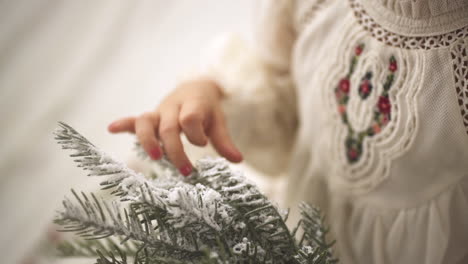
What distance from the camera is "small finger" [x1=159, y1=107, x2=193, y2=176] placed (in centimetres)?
34

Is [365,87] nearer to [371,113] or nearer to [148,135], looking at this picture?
[371,113]

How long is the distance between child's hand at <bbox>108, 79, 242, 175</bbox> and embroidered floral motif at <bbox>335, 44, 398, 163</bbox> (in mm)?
140

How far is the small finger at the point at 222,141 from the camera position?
40 cm

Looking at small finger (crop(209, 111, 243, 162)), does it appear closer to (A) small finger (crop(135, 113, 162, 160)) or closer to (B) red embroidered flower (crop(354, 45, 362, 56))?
(A) small finger (crop(135, 113, 162, 160))

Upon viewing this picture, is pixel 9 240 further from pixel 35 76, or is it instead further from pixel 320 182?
pixel 320 182

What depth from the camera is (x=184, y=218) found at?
0.24 meters

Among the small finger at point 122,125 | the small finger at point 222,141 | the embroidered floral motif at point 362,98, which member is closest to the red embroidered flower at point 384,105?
the embroidered floral motif at point 362,98

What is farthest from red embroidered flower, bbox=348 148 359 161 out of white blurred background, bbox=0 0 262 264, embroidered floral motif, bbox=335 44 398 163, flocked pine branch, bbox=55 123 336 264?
white blurred background, bbox=0 0 262 264

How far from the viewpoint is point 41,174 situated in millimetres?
816

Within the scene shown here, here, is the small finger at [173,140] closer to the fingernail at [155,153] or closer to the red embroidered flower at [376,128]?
the fingernail at [155,153]

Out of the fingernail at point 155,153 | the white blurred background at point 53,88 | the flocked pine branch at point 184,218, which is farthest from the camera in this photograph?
the white blurred background at point 53,88

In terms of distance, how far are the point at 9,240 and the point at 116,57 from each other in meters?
0.44

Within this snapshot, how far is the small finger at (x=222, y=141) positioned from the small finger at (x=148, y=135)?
67 mm

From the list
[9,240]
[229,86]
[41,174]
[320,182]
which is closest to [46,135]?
[41,174]
